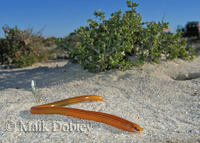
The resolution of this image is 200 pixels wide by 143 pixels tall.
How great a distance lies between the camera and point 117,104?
13.0 ft

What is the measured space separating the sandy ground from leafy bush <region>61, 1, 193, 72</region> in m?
0.37

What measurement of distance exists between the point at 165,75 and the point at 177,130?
2.90m

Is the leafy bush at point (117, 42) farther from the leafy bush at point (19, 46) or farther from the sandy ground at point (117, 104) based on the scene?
the leafy bush at point (19, 46)

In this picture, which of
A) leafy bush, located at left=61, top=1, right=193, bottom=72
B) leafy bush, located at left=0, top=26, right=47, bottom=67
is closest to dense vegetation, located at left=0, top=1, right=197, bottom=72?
leafy bush, located at left=61, top=1, right=193, bottom=72

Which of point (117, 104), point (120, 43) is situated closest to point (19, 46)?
point (120, 43)

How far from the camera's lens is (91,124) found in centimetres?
308

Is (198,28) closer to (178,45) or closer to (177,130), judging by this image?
(178,45)

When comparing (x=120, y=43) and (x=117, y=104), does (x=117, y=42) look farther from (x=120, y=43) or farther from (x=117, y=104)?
(x=117, y=104)

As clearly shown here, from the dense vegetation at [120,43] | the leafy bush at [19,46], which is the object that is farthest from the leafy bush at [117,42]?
the leafy bush at [19,46]

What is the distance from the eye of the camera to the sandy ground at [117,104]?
279 centimetres

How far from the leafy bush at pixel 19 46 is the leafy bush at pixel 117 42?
16.2 ft

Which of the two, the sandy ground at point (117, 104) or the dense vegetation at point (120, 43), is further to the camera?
the dense vegetation at point (120, 43)

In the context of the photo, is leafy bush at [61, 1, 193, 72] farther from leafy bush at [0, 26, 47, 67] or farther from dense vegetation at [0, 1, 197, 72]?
leafy bush at [0, 26, 47, 67]

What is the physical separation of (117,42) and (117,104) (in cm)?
190
